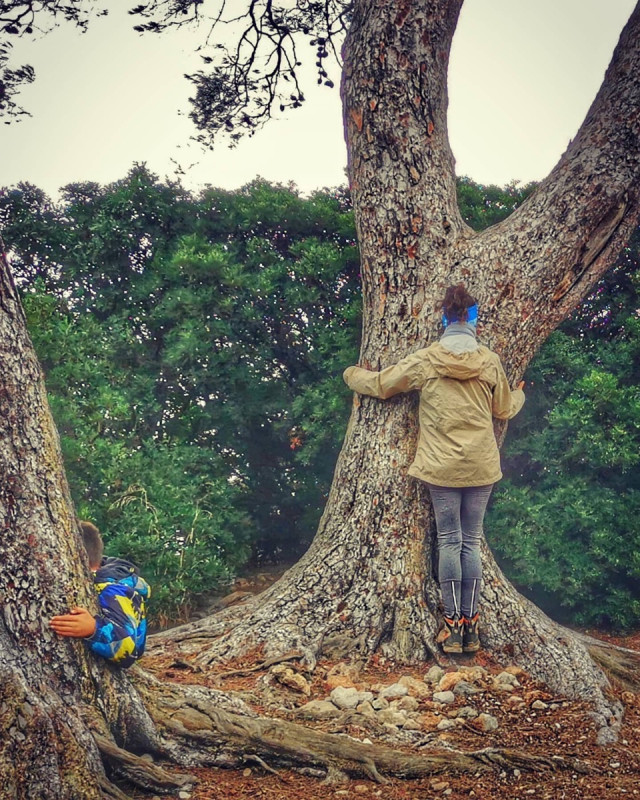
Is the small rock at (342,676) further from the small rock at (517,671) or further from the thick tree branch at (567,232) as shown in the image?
the thick tree branch at (567,232)

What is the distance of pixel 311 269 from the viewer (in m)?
7.26

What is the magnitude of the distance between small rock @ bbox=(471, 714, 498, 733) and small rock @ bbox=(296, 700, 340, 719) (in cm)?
85

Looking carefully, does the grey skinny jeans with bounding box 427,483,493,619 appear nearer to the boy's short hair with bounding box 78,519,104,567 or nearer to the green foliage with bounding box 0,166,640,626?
the green foliage with bounding box 0,166,640,626

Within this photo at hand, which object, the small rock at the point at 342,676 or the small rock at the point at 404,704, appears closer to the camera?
the small rock at the point at 404,704

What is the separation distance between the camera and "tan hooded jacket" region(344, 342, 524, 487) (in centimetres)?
543

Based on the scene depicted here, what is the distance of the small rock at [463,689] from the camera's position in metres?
5.15

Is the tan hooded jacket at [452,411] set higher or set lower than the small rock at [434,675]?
higher

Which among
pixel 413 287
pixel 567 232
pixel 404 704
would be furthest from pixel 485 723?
pixel 567 232

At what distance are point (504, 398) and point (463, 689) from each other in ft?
6.72

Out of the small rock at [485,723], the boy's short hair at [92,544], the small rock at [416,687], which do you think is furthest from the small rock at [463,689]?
the boy's short hair at [92,544]

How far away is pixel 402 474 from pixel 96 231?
382 centimetres

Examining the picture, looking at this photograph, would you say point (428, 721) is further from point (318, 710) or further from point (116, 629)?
point (116, 629)

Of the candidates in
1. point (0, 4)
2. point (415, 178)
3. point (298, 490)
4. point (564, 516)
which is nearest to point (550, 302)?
point (415, 178)

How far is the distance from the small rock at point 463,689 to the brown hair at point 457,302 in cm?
248
